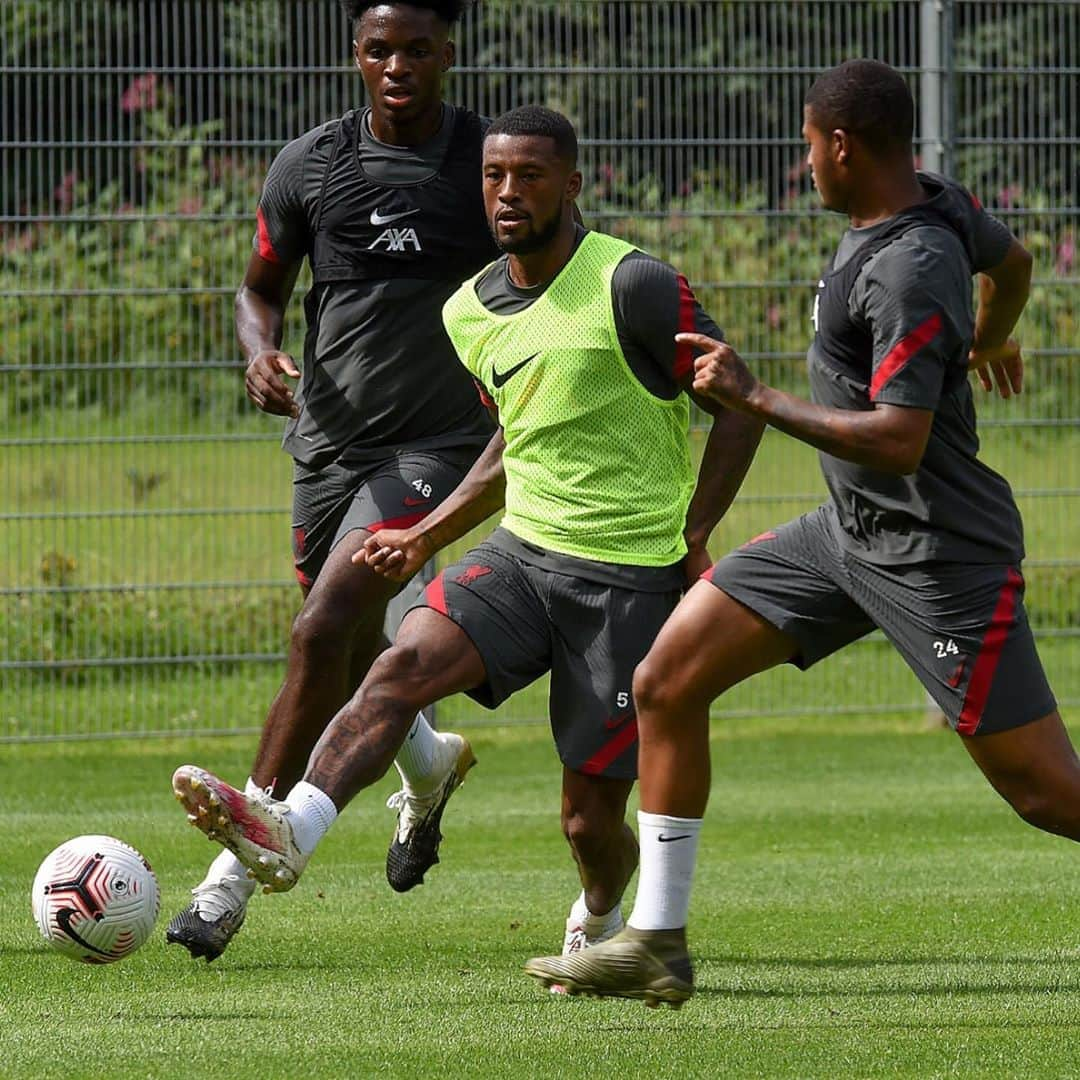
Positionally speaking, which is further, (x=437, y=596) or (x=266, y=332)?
(x=266, y=332)

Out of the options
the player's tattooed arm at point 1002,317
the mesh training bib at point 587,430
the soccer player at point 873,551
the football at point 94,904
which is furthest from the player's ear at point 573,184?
the football at point 94,904

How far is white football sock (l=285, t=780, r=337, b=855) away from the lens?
548 cm

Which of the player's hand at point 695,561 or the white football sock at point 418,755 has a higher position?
the player's hand at point 695,561

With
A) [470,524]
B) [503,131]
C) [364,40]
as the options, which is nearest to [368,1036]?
[470,524]

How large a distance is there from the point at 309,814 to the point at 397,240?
2.27 metres

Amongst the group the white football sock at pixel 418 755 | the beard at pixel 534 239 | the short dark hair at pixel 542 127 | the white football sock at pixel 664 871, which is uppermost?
the short dark hair at pixel 542 127

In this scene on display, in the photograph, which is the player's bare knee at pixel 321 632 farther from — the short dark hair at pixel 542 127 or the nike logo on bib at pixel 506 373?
the short dark hair at pixel 542 127

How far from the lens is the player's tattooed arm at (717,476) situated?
6176 millimetres

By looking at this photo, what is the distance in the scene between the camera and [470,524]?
625cm

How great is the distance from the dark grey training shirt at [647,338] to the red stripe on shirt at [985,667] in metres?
1.04

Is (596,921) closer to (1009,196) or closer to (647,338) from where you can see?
(647,338)

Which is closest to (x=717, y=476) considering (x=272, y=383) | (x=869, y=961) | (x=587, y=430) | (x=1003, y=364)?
(x=587, y=430)

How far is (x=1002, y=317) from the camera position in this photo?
6.23 meters

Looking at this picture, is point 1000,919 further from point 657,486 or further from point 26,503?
point 26,503
